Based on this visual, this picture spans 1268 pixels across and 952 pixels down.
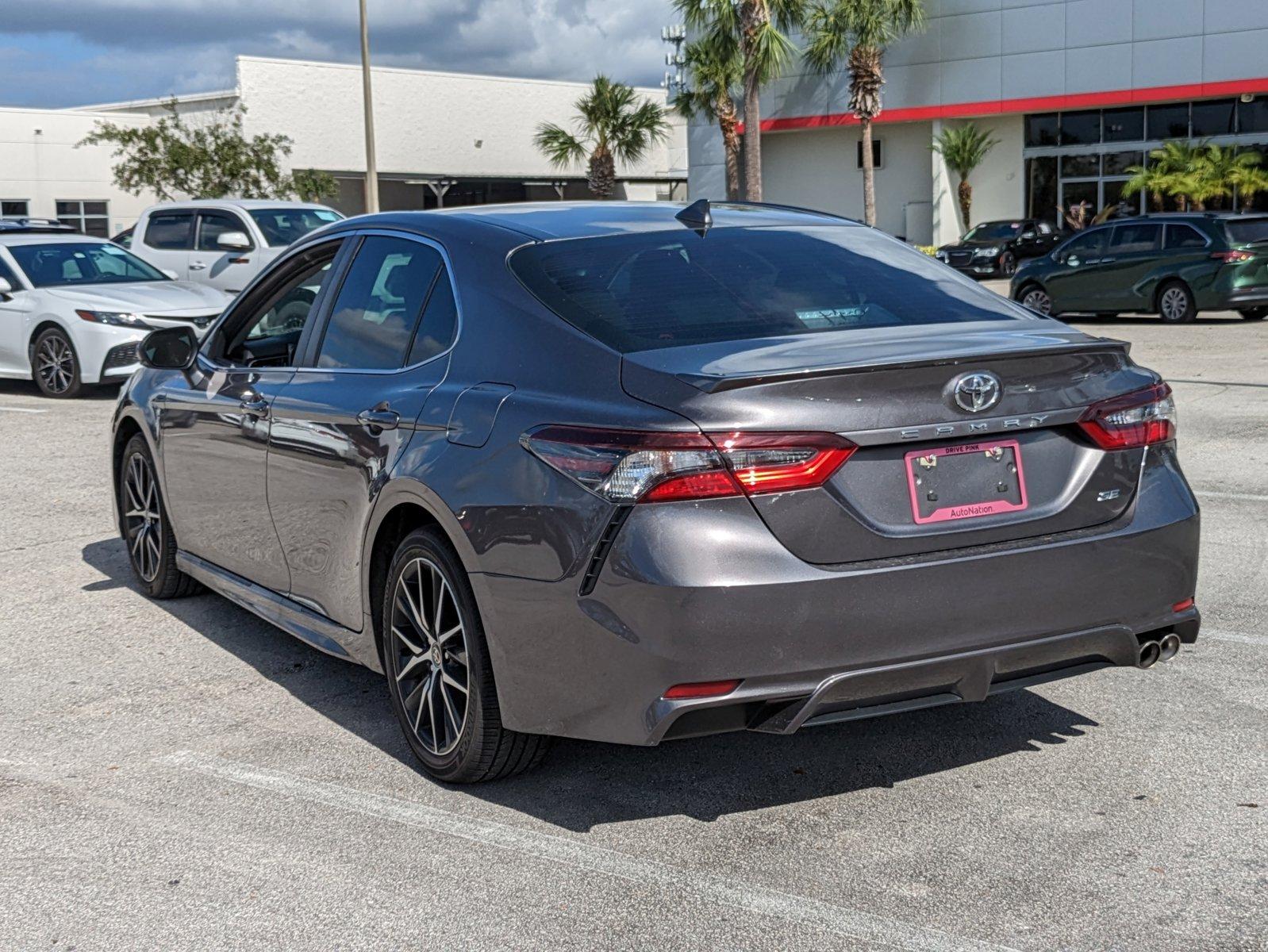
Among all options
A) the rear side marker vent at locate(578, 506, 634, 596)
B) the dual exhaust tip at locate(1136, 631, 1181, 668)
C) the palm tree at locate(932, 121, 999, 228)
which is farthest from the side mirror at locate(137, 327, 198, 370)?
the palm tree at locate(932, 121, 999, 228)

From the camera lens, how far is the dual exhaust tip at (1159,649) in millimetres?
4230

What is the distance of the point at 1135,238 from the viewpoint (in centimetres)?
2242

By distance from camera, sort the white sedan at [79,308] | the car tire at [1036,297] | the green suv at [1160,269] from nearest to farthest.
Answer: the white sedan at [79,308] → the green suv at [1160,269] → the car tire at [1036,297]

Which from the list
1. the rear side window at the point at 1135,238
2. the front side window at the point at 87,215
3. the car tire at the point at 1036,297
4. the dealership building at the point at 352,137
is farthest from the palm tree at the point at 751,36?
the front side window at the point at 87,215

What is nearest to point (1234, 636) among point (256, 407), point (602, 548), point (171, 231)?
point (602, 548)

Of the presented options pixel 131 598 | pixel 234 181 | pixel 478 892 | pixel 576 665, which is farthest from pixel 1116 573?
pixel 234 181

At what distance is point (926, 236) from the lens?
44.8 meters

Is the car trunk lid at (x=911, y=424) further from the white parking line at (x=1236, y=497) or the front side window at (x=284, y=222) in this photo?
the front side window at (x=284, y=222)

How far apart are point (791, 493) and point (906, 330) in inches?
30.7

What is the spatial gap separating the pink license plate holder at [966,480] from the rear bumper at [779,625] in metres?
0.10

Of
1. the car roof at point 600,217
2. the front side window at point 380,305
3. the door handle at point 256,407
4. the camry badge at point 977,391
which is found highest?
the car roof at point 600,217

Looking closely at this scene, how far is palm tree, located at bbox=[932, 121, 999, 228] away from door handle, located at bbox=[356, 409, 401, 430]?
4053cm

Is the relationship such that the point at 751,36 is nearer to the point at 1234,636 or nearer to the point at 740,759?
the point at 1234,636

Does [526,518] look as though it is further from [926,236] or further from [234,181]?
[926,236]
